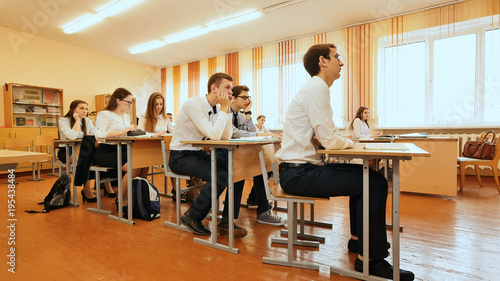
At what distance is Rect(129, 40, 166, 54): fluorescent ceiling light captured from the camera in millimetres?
6289

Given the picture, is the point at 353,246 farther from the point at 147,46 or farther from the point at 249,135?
the point at 147,46

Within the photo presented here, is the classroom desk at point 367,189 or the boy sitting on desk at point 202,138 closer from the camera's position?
the classroom desk at point 367,189

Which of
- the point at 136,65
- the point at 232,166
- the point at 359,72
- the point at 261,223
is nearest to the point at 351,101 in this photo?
the point at 359,72

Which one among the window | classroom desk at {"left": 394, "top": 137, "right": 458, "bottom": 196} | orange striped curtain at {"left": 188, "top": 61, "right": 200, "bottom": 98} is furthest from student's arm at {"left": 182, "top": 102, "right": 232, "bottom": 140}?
orange striped curtain at {"left": 188, "top": 61, "right": 200, "bottom": 98}

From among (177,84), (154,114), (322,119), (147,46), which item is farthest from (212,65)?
(322,119)

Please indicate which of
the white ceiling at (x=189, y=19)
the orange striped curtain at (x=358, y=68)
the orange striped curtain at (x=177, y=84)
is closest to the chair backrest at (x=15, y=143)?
the white ceiling at (x=189, y=19)

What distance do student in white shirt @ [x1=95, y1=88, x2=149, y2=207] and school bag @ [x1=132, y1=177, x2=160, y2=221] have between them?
223 mm

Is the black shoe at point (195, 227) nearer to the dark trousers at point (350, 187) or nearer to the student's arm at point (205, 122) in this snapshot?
the student's arm at point (205, 122)

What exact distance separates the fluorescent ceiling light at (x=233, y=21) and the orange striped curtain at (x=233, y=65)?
1429 mm

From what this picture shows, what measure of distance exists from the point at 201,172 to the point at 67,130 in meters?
2.25

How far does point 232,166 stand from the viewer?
1.80 m

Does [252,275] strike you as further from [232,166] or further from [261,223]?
[261,223]

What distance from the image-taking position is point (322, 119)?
56.3 inches

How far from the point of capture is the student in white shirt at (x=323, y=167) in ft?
4.54
